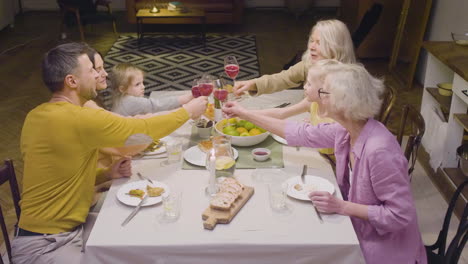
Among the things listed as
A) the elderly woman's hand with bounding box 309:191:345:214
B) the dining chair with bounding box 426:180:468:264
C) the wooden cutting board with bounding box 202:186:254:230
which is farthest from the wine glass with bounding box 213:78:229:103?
the dining chair with bounding box 426:180:468:264

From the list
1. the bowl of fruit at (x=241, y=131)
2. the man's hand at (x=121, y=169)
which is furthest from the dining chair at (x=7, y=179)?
the bowl of fruit at (x=241, y=131)

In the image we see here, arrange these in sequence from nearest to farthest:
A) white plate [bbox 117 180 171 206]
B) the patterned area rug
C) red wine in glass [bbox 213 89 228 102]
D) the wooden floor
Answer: white plate [bbox 117 180 171 206]
red wine in glass [bbox 213 89 228 102]
the wooden floor
the patterned area rug

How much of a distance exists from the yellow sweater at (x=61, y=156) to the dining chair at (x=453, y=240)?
1.31 metres

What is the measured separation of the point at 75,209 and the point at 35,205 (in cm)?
16

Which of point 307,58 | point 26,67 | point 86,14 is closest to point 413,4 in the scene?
point 307,58

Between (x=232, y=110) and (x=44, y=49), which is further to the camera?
(x=44, y=49)

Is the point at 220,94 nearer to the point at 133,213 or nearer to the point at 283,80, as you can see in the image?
the point at 283,80

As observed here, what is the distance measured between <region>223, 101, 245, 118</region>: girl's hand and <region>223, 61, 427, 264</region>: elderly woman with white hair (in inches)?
17.4

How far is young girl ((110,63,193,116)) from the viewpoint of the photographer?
270 cm

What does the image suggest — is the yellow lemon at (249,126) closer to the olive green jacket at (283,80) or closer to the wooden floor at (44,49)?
the olive green jacket at (283,80)

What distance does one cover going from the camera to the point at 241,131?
2.46m

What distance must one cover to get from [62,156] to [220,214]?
0.68 meters

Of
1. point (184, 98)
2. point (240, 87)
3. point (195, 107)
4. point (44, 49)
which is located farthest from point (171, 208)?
point (44, 49)

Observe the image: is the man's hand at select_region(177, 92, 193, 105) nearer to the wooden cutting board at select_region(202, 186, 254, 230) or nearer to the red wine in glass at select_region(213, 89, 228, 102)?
the red wine in glass at select_region(213, 89, 228, 102)
